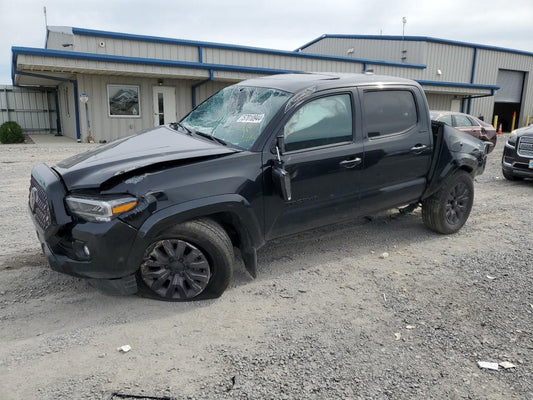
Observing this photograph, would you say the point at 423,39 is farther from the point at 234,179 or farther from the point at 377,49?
the point at 234,179

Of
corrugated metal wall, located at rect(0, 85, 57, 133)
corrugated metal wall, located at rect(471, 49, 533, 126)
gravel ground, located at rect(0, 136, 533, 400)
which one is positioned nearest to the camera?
gravel ground, located at rect(0, 136, 533, 400)

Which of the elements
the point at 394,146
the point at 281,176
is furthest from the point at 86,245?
Answer: the point at 394,146

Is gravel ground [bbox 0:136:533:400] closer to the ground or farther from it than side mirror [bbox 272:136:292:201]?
closer to the ground

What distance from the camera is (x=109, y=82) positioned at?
1738cm

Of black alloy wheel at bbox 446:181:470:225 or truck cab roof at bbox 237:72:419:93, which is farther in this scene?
black alloy wheel at bbox 446:181:470:225

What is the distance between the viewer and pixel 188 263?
Answer: 3.46 metres

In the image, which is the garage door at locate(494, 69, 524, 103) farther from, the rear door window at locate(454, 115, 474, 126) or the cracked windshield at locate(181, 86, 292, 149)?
the cracked windshield at locate(181, 86, 292, 149)

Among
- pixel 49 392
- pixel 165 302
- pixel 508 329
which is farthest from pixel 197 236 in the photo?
pixel 508 329

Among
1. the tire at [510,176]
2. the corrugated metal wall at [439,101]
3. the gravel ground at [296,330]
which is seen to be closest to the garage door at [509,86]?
the corrugated metal wall at [439,101]

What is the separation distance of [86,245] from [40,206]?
24.9 inches

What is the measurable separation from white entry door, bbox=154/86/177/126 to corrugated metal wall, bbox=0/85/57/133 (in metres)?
9.25

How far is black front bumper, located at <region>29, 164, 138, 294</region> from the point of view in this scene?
3.07m

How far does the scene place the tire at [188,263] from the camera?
11.0 ft

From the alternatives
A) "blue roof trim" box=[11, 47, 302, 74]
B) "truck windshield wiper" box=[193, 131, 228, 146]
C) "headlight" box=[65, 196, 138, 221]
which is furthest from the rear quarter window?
"blue roof trim" box=[11, 47, 302, 74]
